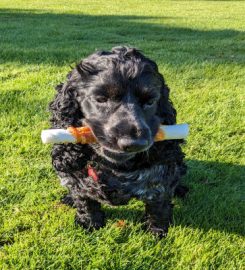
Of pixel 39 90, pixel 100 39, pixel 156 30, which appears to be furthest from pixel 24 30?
pixel 39 90

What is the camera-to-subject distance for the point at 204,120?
18.8ft

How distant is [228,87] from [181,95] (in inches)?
40.4

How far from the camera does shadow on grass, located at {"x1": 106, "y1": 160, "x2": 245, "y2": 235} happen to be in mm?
3844

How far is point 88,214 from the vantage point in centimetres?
364

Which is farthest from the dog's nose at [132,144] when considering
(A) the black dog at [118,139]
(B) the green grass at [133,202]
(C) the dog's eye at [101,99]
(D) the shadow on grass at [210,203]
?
(D) the shadow on grass at [210,203]

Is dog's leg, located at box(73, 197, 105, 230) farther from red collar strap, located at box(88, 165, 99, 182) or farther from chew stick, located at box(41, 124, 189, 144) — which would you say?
chew stick, located at box(41, 124, 189, 144)

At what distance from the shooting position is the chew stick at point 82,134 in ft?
9.56

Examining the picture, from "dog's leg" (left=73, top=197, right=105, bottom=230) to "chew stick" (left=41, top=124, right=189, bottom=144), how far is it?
817mm

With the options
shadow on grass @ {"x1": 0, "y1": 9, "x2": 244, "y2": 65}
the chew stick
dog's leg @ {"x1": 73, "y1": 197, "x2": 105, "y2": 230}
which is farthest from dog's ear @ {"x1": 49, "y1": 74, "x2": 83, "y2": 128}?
shadow on grass @ {"x1": 0, "y1": 9, "x2": 244, "y2": 65}

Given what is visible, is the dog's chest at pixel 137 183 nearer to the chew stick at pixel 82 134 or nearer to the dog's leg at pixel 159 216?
the dog's leg at pixel 159 216

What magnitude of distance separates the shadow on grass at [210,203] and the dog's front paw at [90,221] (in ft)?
0.65

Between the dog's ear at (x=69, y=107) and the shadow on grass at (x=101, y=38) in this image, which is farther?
the shadow on grass at (x=101, y=38)

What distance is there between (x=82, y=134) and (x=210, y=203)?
67.9 inches

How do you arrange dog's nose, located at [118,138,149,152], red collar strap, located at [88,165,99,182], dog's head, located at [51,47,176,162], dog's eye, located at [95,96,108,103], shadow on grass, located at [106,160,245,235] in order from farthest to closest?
1. shadow on grass, located at [106,160,245,235]
2. red collar strap, located at [88,165,99,182]
3. dog's eye, located at [95,96,108,103]
4. dog's head, located at [51,47,176,162]
5. dog's nose, located at [118,138,149,152]
